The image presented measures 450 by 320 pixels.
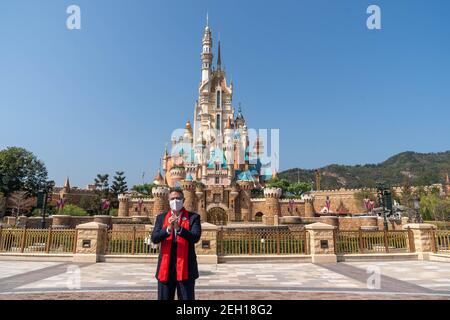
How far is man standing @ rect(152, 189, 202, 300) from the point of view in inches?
141

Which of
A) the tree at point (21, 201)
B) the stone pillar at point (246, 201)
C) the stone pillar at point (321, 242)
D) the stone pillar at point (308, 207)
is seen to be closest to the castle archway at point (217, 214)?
the stone pillar at point (246, 201)

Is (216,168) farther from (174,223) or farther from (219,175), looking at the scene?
(174,223)

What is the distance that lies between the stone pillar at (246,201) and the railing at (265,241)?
35248 mm

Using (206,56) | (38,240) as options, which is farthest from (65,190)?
(38,240)

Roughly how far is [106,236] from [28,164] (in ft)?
148

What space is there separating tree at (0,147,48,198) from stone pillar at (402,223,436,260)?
1880 inches

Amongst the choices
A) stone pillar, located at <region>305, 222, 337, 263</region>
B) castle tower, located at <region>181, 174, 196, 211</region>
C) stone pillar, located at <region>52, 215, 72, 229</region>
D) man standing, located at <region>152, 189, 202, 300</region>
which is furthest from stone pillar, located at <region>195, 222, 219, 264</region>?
castle tower, located at <region>181, 174, 196, 211</region>

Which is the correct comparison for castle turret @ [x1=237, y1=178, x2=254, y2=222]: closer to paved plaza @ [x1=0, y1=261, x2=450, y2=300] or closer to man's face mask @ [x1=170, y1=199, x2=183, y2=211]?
paved plaza @ [x1=0, y1=261, x2=450, y2=300]

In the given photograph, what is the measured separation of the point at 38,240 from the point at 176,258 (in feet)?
41.4

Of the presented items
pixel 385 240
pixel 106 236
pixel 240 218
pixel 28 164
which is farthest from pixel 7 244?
pixel 28 164

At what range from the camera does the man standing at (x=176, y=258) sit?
3.57 meters

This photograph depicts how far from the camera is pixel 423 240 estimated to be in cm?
1284

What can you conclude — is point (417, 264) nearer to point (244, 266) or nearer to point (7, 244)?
point (244, 266)
